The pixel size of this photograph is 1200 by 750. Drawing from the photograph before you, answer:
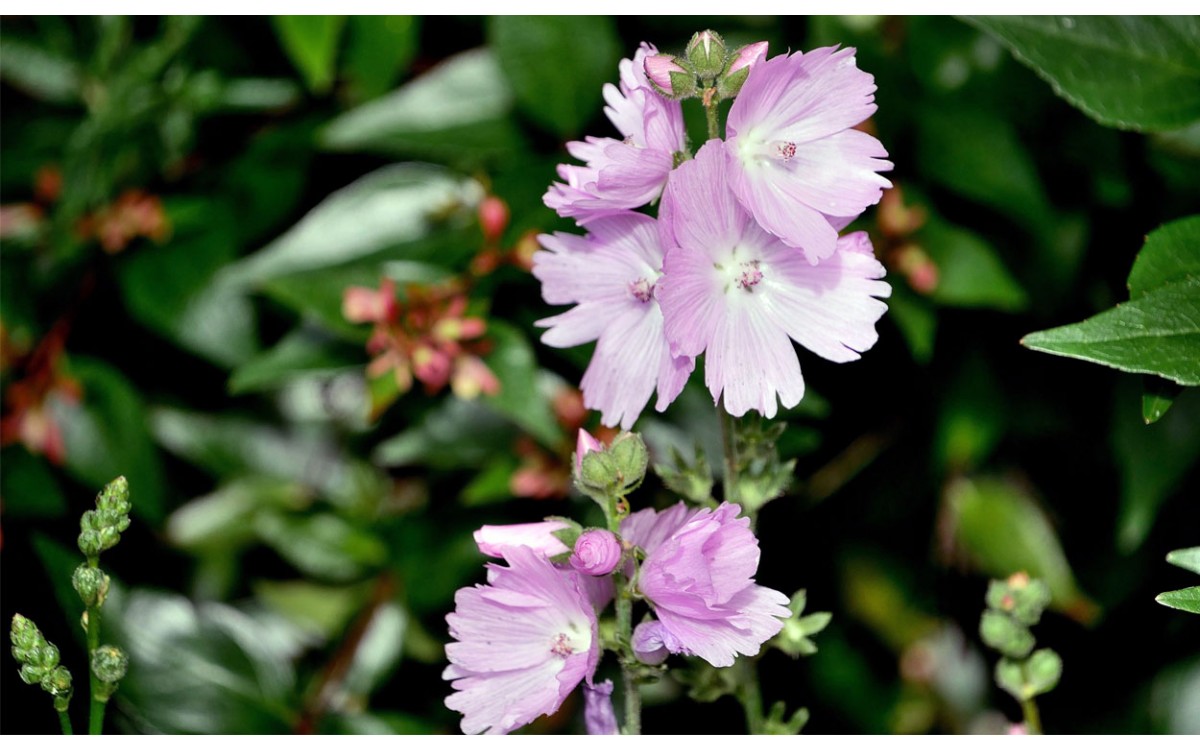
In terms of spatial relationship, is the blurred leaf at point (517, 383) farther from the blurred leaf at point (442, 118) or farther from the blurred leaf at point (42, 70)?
the blurred leaf at point (42, 70)

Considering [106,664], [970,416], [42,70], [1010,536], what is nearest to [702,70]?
[106,664]

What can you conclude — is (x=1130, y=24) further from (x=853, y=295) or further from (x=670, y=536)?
(x=670, y=536)

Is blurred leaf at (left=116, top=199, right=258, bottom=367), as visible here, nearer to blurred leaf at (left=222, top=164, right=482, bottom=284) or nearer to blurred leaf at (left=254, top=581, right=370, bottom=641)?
blurred leaf at (left=222, top=164, right=482, bottom=284)

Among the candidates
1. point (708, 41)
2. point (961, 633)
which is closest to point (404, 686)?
point (961, 633)

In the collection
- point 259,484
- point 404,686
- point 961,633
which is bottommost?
point 961,633

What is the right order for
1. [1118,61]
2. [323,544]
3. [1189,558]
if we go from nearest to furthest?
[1189,558]
[1118,61]
[323,544]

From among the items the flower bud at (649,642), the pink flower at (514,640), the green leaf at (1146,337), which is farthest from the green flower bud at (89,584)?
the green leaf at (1146,337)

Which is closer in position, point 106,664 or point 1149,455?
point 106,664

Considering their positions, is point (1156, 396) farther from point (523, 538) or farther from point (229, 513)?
point (229, 513)
